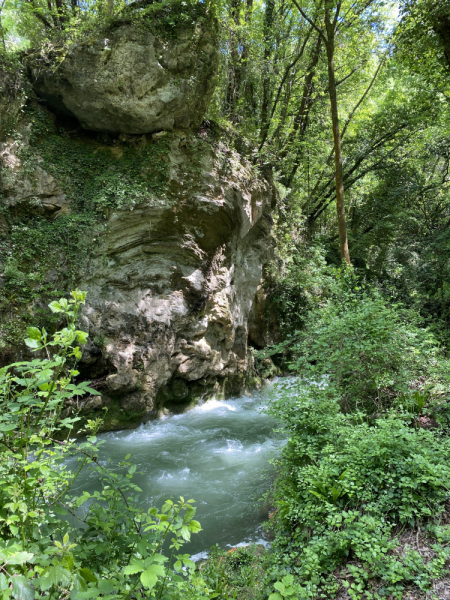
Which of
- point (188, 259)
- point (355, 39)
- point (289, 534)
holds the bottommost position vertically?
point (289, 534)

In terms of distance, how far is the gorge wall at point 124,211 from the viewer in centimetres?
681

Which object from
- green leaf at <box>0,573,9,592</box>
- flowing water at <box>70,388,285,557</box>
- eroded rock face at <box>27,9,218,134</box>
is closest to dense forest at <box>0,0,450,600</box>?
green leaf at <box>0,573,9,592</box>

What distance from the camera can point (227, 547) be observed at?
3.89 meters

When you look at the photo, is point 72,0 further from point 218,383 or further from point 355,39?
point 218,383

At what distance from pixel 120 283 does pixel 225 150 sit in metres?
4.55

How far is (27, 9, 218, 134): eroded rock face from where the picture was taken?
7031 mm

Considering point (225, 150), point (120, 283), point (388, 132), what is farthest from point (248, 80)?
point (120, 283)

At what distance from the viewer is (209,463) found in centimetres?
579

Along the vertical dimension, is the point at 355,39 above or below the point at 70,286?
above

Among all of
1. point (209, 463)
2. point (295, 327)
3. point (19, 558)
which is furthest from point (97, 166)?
point (295, 327)

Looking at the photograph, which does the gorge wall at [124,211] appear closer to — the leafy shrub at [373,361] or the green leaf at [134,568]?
the leafy shrub at [373,361]

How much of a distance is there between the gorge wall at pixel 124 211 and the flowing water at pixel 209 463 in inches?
24.8

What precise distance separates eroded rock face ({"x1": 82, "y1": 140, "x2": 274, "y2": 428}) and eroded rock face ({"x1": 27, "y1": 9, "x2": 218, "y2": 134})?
41.2 inches

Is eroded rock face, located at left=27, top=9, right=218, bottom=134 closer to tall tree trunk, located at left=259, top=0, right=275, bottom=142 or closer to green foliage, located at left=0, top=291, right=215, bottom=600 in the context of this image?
tall tree trunk, located at left=259, top=0, right=275, bottom=142
